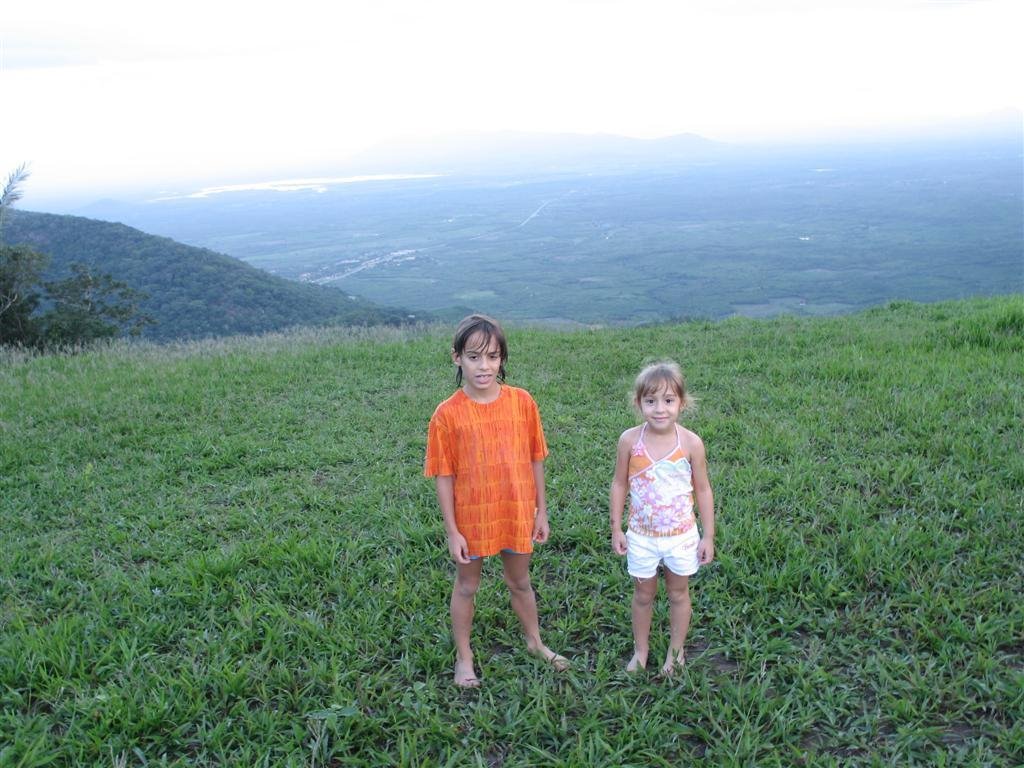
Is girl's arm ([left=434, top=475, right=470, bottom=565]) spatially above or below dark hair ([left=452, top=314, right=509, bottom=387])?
below

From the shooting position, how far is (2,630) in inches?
136

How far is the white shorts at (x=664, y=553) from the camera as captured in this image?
110 inches

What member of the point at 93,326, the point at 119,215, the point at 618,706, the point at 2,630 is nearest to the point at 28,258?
the point at 93,326

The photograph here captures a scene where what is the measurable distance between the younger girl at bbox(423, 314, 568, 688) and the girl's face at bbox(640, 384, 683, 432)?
422 mm

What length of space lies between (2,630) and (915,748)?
3951 mm

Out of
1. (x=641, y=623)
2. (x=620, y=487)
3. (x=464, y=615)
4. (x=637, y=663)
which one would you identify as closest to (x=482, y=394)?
(x=620, y=487)

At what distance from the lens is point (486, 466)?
2.79 meters

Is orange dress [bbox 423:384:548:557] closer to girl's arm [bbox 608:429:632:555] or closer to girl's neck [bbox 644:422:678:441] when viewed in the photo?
girl's arm [bbox 608:429:632:555]

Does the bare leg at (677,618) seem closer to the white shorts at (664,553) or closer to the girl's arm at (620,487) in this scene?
the white shorts at (664,553)

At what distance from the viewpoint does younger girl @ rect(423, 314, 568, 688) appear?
8.95ft

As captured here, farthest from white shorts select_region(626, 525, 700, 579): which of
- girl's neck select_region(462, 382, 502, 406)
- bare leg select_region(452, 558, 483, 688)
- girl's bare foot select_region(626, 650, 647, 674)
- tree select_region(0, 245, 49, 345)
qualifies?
tree select_region(0, 245, 49, 345)

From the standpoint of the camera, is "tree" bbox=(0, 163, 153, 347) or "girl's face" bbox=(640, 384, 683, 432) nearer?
"girl's face" bbox=(640, 384, 683, 432)

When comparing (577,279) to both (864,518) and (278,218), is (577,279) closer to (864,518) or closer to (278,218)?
(864,518)

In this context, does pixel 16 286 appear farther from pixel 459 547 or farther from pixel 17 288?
pixel 459 547
